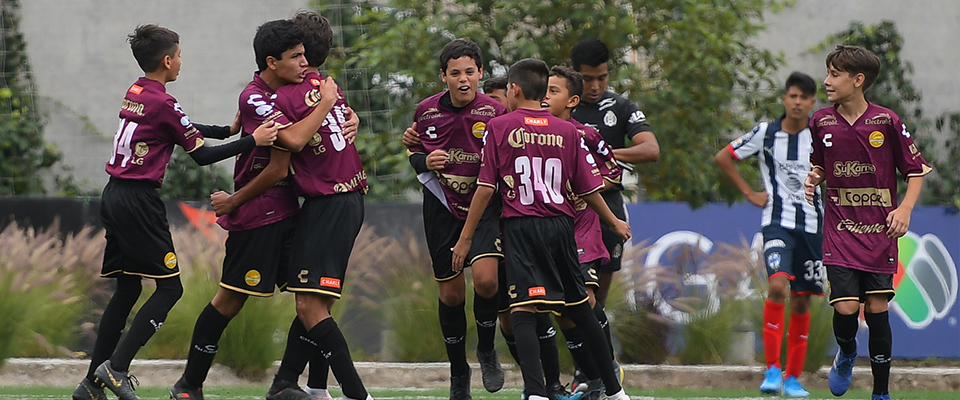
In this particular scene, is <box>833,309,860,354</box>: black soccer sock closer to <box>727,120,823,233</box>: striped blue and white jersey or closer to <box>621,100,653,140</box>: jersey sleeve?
<box>727,120,823,233</box>: striped blue and white jersey

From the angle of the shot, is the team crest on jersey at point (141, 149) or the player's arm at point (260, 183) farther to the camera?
the team crest on jersey at point (141, 149)

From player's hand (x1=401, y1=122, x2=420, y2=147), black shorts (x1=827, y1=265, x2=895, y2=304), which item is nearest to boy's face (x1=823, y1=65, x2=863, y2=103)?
black shorts (x1=827, y1=265, x2=895, y2=304)

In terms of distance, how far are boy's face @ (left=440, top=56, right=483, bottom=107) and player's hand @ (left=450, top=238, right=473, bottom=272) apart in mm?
809

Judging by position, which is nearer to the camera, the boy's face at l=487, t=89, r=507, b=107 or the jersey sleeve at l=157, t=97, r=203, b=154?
the jersey sleeve at l=157, t=97, r=203, b=154

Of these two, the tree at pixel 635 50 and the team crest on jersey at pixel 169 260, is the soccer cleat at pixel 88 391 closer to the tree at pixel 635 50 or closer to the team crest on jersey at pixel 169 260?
the team crest on jersey at pixel 169 260

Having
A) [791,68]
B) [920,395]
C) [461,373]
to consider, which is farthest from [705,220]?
[791,68]

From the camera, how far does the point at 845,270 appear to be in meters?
6.82

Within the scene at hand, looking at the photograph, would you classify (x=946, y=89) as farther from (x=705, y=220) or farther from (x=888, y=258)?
(x=888, y=258)

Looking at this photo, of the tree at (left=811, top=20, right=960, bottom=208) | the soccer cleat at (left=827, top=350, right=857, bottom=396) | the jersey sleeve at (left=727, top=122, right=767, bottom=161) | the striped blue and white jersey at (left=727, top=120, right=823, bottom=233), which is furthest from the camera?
the tree at (left=811, top=20, right=960, bottom=208)

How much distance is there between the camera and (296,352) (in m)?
6.30

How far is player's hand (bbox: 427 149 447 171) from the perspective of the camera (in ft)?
21.5

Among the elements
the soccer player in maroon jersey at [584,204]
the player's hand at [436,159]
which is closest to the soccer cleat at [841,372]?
the soccer player in maroon jersey at [584,204]

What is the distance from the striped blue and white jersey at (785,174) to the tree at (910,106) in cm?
829

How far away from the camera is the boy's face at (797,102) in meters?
8.38
